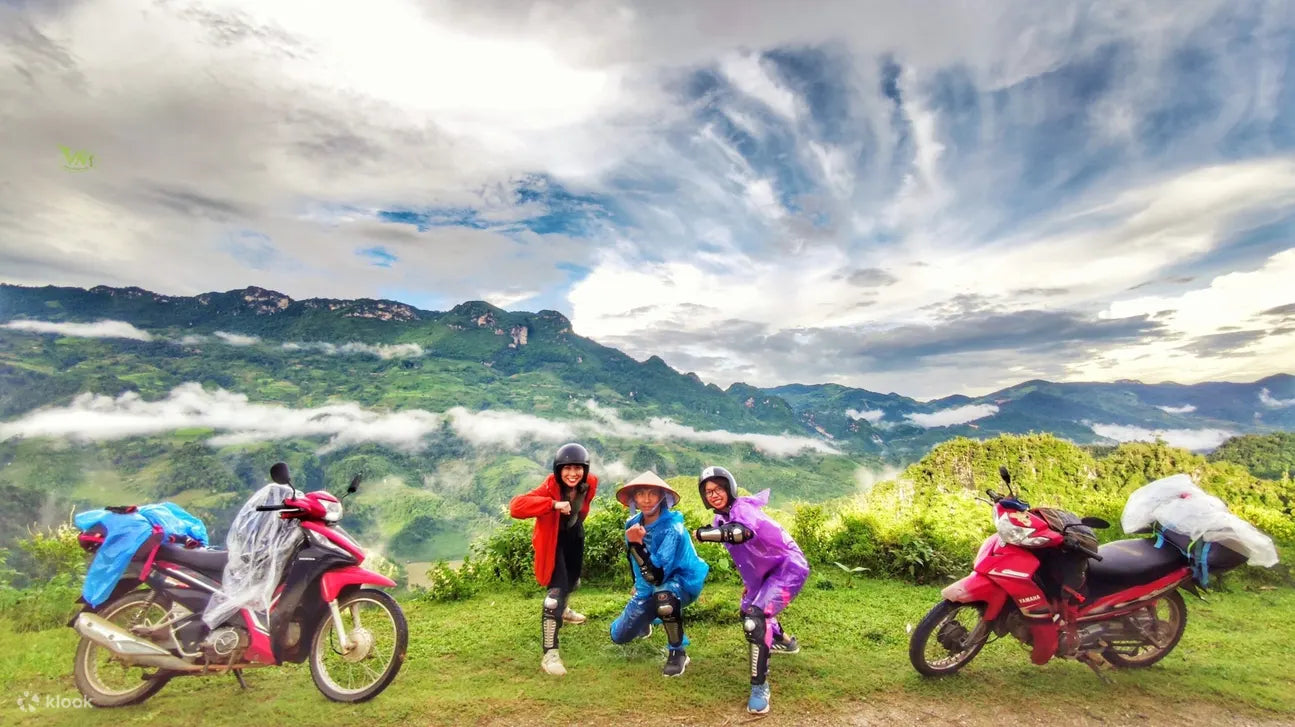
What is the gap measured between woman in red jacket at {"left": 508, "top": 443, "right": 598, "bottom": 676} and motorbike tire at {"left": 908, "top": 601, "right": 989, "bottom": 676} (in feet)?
9.50

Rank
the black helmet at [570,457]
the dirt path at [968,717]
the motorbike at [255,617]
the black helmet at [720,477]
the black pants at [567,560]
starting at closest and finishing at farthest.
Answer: the dirt path at [968,717] < the motorbike at [255,617] < the black helmet at [720,477] < the black helmet at [570,457] < the black pants at [567,560]

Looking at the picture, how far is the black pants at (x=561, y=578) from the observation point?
502 centimetres

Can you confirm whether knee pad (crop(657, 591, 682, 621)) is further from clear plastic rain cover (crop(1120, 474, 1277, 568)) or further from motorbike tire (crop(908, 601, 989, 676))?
clear plastic rain cover (crop(1120, 474, 1277, 568))

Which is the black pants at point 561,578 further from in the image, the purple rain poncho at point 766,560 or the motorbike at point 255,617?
the purple rain poncho at point 766,560

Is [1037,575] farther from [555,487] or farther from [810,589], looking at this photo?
[555,487]

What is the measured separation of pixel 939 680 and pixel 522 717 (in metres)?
3.30

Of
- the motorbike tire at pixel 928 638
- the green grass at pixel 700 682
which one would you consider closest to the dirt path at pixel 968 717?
the green grass at pixel 700 682

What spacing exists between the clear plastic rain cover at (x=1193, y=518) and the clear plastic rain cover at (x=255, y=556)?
6.78 m

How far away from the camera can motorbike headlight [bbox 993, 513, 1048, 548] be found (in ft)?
14.0

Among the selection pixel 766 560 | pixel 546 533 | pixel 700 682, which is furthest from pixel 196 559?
pixel 766 560

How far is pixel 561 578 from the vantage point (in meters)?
5.25

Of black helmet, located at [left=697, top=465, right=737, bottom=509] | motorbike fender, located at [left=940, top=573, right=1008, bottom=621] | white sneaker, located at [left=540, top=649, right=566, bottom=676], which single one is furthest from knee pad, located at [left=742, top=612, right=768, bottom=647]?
white sneaker, located at [left=540, top=649, right=566, bottom=676]

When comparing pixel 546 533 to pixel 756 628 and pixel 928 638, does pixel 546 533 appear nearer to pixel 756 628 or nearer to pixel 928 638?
pixel 756 628

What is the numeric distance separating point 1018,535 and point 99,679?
7049 mm
